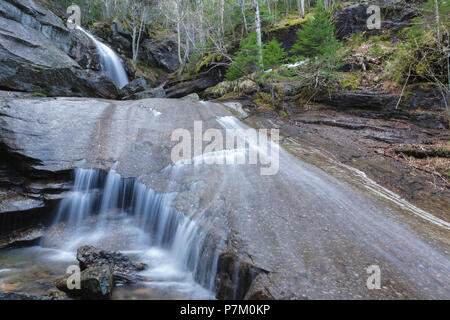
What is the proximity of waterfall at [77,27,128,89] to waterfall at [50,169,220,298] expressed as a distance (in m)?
13.5

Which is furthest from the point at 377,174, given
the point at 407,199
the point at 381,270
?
the point at 381,270

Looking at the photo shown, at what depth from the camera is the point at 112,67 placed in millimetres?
17812

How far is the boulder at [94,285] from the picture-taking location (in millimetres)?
3029

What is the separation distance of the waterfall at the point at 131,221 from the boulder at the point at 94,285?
0.77 meters

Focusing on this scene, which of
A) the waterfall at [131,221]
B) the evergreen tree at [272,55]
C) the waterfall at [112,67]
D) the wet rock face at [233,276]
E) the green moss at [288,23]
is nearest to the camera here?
the wet rock face at [233,276]

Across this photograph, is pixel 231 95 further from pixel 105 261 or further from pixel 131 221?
pixel 105 261

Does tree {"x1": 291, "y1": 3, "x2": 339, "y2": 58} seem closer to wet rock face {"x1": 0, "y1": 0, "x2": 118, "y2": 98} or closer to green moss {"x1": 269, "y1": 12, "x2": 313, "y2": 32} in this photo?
green moss {"x1": 269, "y1": 12, "x2": 313, "y2": 32}

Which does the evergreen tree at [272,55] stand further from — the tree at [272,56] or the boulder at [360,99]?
the boulder at [360,99]

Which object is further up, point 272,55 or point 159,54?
point 159,54

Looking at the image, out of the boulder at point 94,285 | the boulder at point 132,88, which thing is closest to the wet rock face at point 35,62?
the boulder at point 132,88

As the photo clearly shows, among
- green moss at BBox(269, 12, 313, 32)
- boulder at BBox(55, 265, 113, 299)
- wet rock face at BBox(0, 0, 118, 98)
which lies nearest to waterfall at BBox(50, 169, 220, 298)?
boulder at BBox(55, 265, 113, 299)

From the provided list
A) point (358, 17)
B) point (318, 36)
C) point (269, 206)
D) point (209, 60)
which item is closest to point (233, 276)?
point (269, 206)

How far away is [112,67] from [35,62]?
31.4ft

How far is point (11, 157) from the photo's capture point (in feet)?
17.7
